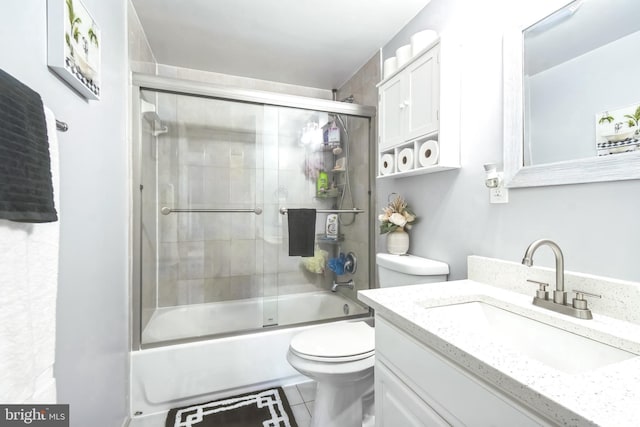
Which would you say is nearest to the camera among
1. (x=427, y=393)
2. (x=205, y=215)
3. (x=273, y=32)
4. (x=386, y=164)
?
(x=427, y=393)

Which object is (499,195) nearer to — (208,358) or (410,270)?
(410,270)

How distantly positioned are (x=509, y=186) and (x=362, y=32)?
1362 millimetres

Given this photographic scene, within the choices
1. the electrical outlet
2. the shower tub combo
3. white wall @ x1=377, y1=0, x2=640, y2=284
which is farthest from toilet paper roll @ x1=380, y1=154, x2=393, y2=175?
the electrical outlet

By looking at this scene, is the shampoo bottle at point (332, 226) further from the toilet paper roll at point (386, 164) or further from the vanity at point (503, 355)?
the vanity at point (503, 355)

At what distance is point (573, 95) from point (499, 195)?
0.39 meters

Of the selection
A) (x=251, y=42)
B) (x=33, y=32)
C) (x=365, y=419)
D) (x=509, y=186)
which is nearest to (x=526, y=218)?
(x=509, y=186)

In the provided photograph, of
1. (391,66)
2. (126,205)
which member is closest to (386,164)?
(391,66)

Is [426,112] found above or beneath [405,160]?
above

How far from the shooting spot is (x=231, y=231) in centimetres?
210

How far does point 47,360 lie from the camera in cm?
59

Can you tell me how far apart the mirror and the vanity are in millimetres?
348

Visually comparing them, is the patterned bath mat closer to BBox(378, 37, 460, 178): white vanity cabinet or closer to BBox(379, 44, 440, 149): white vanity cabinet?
BBox(378, 37, 460, 178): white vanity cabinet

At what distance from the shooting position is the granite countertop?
16.0 inches

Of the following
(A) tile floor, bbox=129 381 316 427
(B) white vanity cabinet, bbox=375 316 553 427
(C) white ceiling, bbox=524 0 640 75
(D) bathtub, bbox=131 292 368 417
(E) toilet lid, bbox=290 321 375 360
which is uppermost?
(C) white ceiling, bbox=524 0 640 75
